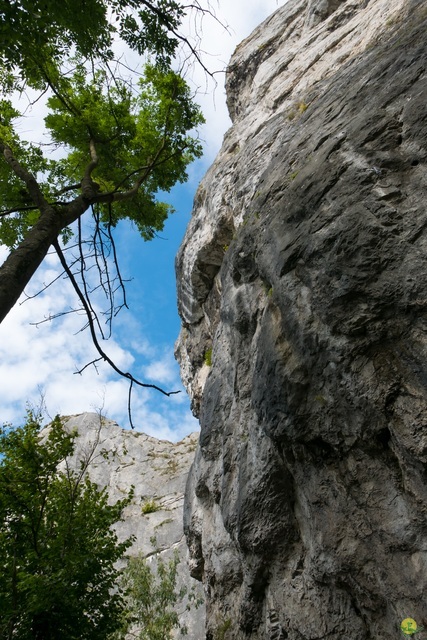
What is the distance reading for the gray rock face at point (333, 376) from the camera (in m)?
5.61

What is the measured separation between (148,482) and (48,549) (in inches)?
762

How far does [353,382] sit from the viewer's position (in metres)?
6.06

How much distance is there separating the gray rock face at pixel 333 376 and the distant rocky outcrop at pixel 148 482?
51.4 feet

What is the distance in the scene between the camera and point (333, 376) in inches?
248

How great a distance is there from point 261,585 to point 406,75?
8.05m

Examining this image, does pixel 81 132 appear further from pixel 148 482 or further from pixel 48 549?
pixel 148 482

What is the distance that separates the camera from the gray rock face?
5.61m

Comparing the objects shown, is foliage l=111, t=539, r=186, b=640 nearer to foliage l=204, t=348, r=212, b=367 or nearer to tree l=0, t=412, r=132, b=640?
tree l=0, t=412, r=132, b=640

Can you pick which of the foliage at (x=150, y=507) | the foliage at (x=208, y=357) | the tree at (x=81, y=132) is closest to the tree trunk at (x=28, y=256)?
the tree at (x=81, y=132)

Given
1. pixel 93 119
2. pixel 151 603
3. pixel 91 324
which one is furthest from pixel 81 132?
pixel 151 603

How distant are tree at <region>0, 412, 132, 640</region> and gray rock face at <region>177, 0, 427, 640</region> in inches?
134

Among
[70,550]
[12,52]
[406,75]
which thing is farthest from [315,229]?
[70,550]

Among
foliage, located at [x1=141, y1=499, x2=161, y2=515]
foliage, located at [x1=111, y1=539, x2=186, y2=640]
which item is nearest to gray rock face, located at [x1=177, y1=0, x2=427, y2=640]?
foliage, located at [x1=111, y1=539, x2=186, y2=640]

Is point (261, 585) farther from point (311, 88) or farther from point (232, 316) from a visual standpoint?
point (311, 88)
